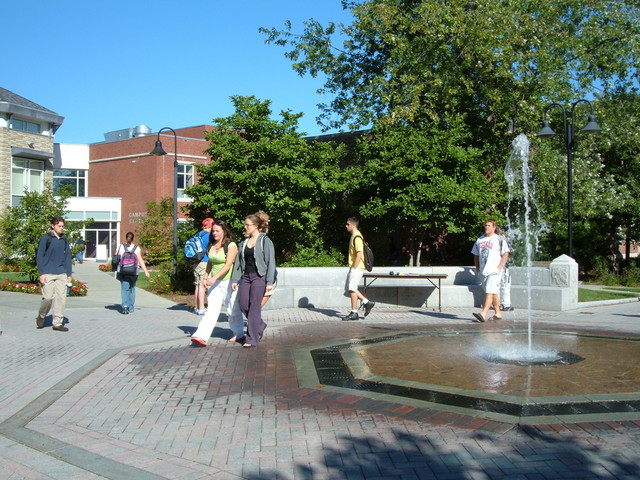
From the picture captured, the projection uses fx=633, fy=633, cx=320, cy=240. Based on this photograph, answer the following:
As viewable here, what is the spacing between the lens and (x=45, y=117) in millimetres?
41312

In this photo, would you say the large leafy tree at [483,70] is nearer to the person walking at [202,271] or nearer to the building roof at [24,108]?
the person walking at [202,271]

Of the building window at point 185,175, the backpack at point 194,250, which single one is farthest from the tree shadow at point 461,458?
the building window at point 185,175

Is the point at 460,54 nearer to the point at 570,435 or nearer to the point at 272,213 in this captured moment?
the point at 272,213

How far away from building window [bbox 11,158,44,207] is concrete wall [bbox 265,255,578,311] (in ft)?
101

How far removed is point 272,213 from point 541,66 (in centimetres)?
947

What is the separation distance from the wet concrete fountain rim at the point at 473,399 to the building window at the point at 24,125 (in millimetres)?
38656

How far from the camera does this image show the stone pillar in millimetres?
14156

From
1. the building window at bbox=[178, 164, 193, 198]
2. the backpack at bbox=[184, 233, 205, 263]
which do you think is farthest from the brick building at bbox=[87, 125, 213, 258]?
the backpack at bbox=[184, 233, 205, 263]

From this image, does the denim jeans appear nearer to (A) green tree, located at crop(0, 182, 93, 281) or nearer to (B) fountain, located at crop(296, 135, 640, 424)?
(B) fountain, located at crop(296, 135, 640, 424)

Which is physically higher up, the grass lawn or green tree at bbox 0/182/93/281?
green tree at bbox 0/182/93/281

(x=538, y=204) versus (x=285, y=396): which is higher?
(x=538, y=204)

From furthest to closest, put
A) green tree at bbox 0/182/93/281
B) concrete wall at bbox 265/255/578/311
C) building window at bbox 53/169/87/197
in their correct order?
building window at bbox 53/169/87/197
green tree at bbox 0/182/93/281
concrete wall at bbox 265/255/578/311

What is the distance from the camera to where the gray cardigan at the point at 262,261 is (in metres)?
8.67

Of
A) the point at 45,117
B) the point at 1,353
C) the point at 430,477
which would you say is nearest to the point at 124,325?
the point at 1,353
